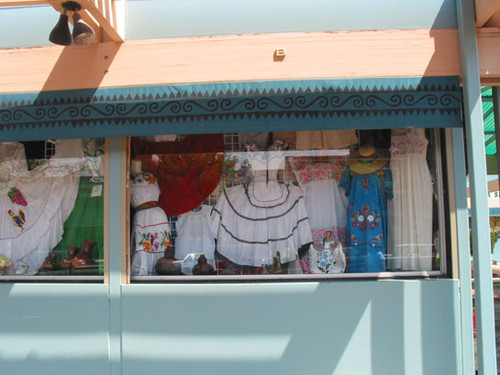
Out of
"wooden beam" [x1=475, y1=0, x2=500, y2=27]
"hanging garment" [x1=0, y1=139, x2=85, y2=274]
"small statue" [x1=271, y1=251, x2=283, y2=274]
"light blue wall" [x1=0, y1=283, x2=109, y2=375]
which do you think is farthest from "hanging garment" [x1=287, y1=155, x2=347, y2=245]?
"hanging garment" [x1=0, y1=139, x2=85, y2=274]

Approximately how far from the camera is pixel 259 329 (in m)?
3.14

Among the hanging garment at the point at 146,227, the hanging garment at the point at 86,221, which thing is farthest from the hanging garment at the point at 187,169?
the hanging garment at the point at 86,221

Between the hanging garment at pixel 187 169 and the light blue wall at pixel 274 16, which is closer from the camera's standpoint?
the light blue wall at pixel 274 16

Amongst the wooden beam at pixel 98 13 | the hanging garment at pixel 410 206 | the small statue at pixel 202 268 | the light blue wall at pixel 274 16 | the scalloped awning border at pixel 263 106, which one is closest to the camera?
the wooden beam at pixel 98 13

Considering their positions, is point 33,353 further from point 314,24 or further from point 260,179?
point 314,24

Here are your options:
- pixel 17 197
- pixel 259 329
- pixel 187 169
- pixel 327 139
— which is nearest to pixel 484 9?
pixel 327 139

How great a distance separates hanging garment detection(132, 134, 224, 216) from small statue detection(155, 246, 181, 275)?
390 millimetres

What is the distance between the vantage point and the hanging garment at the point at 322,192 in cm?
367

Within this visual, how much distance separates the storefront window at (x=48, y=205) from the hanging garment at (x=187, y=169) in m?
0.53

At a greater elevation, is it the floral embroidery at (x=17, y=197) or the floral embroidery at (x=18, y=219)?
the floral embroidery at (x=17, y=197)

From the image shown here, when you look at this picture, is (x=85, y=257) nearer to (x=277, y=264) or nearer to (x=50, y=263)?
(x=50, y=263)

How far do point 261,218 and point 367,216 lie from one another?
913 millimetres

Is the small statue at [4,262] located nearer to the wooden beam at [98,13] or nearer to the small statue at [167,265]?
the small statue at [167,265]

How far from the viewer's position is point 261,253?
143 inches
